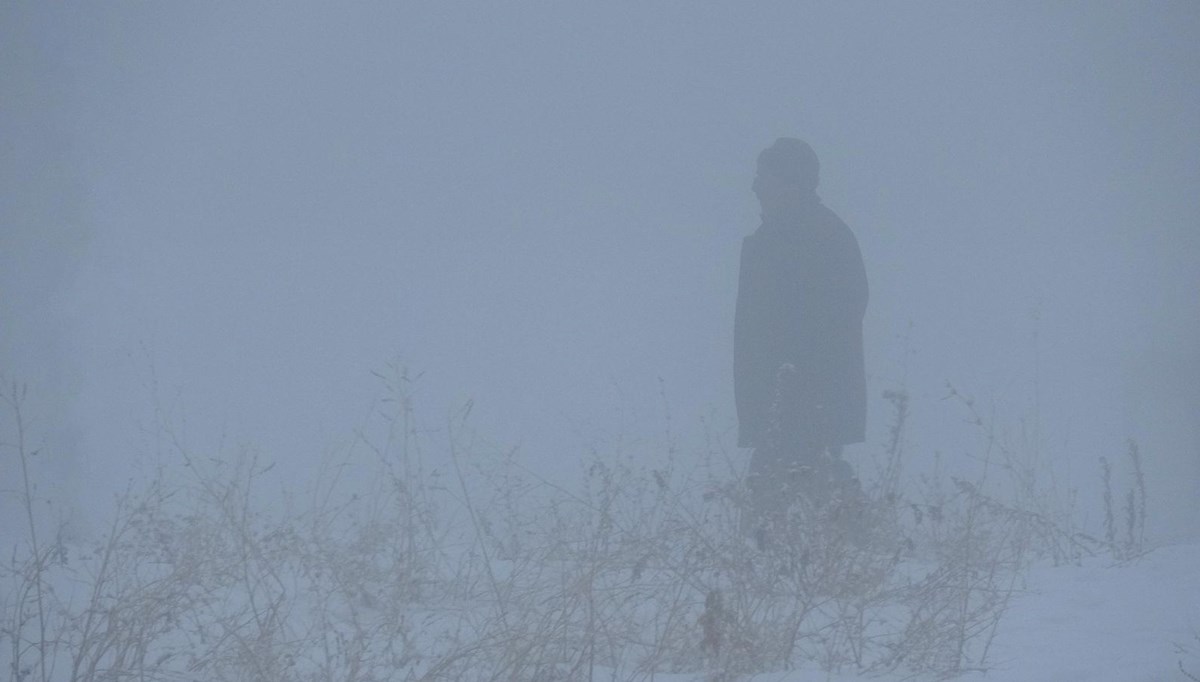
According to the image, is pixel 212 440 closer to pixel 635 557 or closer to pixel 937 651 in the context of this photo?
pixel 635 557

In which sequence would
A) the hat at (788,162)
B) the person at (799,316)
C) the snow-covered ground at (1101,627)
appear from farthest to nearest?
the hat at (788,162) → the person at (799,316) → the snow-covered ground at (1101,627)

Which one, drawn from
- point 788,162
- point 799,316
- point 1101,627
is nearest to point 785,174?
point 788,162

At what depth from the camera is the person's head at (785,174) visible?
6.80 metres

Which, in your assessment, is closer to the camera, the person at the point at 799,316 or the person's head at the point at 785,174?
the person at the point at 799,316

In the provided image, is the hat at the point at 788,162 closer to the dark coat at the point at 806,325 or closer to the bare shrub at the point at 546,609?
the dark coat at the point at 806,325

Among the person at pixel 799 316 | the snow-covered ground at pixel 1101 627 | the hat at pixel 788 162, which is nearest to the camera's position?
the snow-covered ground at pixel 1101 627

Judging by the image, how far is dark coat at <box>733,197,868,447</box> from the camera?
664 centimetres

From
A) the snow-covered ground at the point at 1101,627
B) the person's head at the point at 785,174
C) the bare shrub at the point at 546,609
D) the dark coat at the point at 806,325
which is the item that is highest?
the person's head at the point at 785,174

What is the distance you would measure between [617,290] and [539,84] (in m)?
71.2

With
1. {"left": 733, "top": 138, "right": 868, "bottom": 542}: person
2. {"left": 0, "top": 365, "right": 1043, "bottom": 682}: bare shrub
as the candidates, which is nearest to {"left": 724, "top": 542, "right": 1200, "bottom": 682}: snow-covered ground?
{"left": 0, "top": 365, "right": 1043, "bottom": 682}: bare shrub

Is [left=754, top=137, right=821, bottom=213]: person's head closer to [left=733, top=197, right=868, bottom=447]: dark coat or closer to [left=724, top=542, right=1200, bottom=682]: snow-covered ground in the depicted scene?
[left=733, top=197, right=868, bottom=447]: dark coat

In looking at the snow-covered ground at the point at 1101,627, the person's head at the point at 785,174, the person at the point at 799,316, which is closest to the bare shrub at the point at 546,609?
the snow-covered ground at the point at 1101,627

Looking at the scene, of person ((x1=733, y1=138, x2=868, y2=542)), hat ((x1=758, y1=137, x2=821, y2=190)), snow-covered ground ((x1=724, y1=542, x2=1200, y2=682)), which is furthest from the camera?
hat ((x1=758, y1=137, x2=821, y2=190))

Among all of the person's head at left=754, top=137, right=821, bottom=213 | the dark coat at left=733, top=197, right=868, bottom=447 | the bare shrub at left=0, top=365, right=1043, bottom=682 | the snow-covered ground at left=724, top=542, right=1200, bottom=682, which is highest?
the person's head at left=754, top=137, right=821, bottom=213
